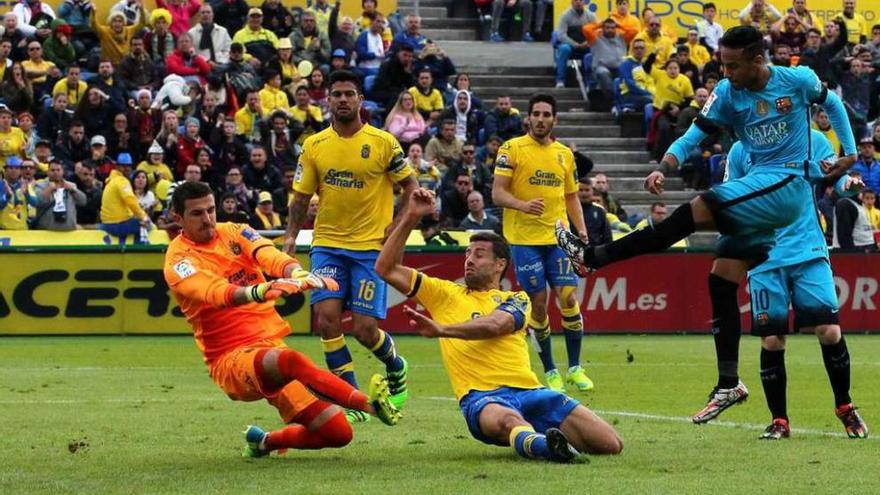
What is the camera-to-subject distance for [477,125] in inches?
1194

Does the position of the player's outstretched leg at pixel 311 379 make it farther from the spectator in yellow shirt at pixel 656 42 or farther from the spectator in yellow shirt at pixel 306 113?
the spectator in yellow shirt at pixel 656 42

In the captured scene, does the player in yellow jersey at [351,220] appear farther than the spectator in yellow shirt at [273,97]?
No

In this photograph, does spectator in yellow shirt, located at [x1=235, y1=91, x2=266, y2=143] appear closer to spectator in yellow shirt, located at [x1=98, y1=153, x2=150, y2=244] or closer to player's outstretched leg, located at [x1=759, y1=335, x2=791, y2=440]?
spectator in yellow shirt, located at [x1=98, y1=153, x2=150, y2=244]

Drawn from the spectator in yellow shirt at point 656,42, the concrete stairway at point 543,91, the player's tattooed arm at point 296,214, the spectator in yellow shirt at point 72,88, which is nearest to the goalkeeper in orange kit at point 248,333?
the player's tattooed arm at point 296,214

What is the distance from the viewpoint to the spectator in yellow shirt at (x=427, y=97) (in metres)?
29.8

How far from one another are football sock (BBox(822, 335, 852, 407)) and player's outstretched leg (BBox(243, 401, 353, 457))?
11.4 ft

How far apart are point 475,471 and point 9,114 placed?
18380 millimetres

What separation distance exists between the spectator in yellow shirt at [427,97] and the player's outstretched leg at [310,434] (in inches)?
772

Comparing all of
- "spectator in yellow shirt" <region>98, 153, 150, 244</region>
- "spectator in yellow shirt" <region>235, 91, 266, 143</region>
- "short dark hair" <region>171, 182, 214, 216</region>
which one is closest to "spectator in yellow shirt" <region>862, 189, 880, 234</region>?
"spectator in yellow shirt" <region>235, 91, 266, 143</region>

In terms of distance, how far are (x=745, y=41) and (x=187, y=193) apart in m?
3.78

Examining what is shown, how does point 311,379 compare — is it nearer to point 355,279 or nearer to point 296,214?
point 355,279

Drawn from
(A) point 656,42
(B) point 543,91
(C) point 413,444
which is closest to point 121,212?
(B) point 543,91

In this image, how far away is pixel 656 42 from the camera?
32.5 m

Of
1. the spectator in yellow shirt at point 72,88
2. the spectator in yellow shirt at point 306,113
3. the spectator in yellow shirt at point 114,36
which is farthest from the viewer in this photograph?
the spectator in yellow shirt at point 114,36
